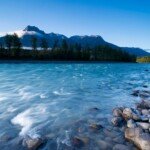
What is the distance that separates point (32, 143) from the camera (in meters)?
16.1

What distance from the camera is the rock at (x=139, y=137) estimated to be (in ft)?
51.9

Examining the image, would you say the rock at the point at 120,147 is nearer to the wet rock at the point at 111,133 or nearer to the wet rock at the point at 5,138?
the wet rock at the point at 111,133

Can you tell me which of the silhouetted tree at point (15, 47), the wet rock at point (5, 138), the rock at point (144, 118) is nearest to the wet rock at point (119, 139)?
the rock at point (144, 118)

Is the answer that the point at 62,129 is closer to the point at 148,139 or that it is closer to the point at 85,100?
the point at 148,139

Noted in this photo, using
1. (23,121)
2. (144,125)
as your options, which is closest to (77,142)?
(144,125)

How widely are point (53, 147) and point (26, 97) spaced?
57.3ft

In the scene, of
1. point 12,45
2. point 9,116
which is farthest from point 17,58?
point 9,116

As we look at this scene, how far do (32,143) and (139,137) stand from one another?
6.67 m

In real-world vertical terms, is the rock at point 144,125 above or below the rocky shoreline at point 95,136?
above

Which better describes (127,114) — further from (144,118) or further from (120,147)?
(120,147)

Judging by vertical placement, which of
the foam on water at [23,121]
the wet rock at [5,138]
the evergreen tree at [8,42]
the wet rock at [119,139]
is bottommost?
the foam on water at [23,121]

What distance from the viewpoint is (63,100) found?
3152cm

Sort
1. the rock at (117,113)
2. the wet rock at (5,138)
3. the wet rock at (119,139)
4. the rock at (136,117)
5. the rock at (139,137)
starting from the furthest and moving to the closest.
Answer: the rock at (117,113) < the rock at (136,117) < the wet rock at (119,139) < the wet rock at (5,138) < the rock at (139,137)

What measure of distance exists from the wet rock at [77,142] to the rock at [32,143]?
2.11 m
